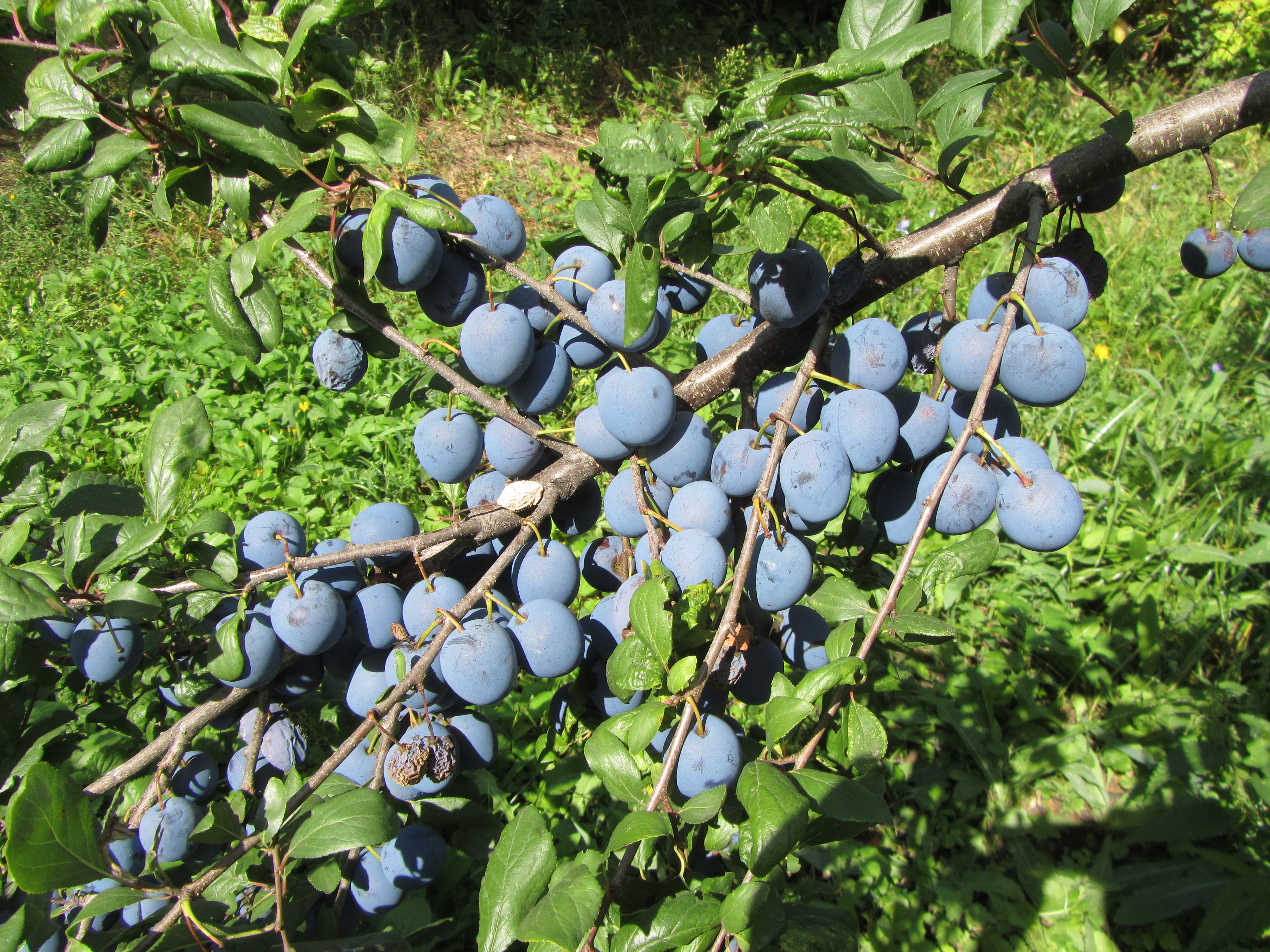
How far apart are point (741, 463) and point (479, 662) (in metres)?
0.39

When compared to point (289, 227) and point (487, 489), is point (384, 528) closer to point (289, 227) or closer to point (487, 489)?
point (487, 489)

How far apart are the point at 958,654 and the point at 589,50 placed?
5.42 metres

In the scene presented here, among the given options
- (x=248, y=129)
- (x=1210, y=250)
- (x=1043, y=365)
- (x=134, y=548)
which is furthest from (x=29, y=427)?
(x=1210, y=250)

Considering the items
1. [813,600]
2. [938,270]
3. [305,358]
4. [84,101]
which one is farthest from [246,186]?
[938,270]

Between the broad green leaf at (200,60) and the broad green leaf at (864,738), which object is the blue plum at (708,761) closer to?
the broad green leaf at (864,738)

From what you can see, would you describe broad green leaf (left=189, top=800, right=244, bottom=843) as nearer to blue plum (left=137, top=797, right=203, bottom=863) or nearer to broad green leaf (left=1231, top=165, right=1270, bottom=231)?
blue plum (left=137, top=797, right=203, bottom=863)

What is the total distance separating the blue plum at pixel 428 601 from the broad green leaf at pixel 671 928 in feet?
1.38

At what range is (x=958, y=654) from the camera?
2.41m

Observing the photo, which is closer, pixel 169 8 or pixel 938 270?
pixel 169 8

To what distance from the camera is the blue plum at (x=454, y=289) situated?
965 mm

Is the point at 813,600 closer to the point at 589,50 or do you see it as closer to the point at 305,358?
the point at 305,358

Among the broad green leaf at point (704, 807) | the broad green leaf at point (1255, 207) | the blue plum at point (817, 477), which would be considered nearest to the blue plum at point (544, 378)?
the blue plum at point (817, 477)

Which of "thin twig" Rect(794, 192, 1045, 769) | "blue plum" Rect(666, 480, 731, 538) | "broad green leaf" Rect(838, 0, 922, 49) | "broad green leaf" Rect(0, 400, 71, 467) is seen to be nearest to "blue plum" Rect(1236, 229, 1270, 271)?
"thin twig" Rect(794, 192, 1045, 769)

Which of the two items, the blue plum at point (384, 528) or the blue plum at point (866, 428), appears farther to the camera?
the blue plum at point (384, 528)
